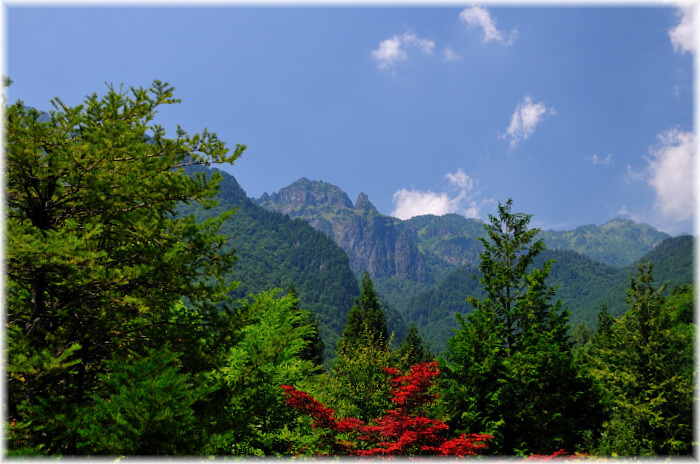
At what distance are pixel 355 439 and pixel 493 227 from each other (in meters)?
9.04

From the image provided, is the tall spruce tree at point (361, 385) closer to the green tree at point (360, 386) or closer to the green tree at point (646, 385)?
the green tree at point (360, 386)

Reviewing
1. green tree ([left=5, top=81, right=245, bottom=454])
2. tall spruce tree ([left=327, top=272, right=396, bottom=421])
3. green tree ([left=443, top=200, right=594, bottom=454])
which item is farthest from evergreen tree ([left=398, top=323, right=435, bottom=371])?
green tree ([left=5, top=81, right=245, bottom=454])

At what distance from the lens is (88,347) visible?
6547 mm

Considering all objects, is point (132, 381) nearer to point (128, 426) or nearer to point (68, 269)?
point (128, 426)

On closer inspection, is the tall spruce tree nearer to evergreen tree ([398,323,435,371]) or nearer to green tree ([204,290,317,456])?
green tree ([204,290,317,456])

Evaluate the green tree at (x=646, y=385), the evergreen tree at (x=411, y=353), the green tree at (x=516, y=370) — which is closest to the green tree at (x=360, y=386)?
the green tree at (x=516, y=370)

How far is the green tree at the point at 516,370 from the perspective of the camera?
38.4ft

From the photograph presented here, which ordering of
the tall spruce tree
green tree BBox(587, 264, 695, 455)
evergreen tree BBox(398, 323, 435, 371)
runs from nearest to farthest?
1. green tree BBox(587, 264, 695, 455)
2. the tall spruce tree
3. evergreen tree BBox(398, 323, 435, 371)

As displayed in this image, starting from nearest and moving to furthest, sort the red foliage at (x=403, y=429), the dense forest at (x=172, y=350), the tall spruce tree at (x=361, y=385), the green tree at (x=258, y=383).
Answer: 1. the dense forest at (x=172, y=350)
2. the green tree at (x=258, y=383)
3. the red foliage at (x=403, y=429)
4. the tall spruce tree at (x=361, y=385)

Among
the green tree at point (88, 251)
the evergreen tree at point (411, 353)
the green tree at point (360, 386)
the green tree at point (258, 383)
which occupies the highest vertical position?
the green tree at point (88, 251)

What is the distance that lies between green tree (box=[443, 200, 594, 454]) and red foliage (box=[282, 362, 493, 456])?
2.49 meters

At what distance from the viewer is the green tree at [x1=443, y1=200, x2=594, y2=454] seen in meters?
11.7

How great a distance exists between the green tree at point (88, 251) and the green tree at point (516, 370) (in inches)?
365

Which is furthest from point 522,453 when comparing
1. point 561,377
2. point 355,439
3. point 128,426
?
point 128,426
